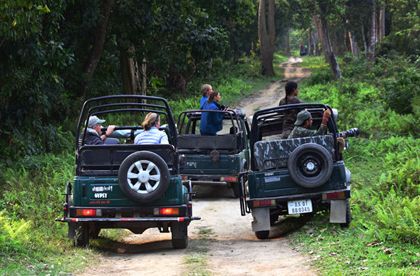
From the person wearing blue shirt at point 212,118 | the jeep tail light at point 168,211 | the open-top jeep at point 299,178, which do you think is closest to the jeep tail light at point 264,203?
the open-top jeep at point 299,178

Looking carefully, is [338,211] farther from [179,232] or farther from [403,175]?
[403,175]

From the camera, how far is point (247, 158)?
1287cm

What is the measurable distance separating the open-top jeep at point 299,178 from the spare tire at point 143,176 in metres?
1.58

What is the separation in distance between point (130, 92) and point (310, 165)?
15861 mm

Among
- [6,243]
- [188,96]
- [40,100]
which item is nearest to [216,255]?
[6,243]

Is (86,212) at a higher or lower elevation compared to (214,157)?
lower

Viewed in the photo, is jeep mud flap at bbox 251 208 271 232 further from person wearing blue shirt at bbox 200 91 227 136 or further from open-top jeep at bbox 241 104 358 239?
person wearing blue shirt at bbox 200 91 227 136

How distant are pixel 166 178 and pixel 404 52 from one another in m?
32.8

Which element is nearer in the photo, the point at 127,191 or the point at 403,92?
the point at 127,191

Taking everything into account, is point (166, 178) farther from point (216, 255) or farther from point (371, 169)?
point (371, 169)

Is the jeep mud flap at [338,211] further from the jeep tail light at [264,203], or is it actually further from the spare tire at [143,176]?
the spare tire at [143,176]

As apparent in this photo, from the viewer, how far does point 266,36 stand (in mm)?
45281

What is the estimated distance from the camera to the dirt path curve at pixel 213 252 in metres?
6.60

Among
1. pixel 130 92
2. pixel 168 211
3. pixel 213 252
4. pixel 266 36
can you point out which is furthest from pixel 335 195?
pixel 266 36
